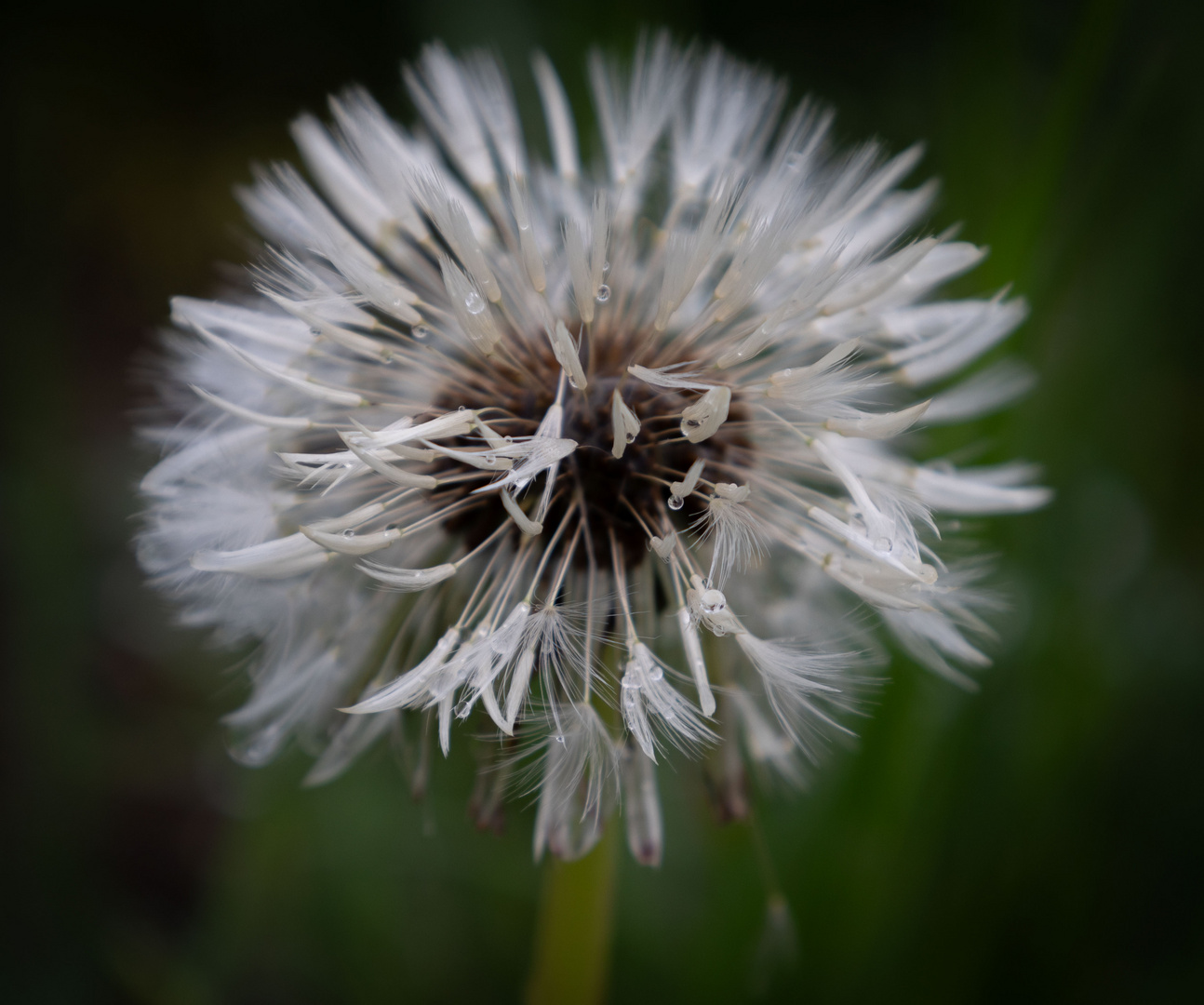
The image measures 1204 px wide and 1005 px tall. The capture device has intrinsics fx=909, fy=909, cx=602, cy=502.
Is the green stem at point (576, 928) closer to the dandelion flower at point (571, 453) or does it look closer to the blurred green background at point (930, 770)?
the dandelion flower at point (571, 453)

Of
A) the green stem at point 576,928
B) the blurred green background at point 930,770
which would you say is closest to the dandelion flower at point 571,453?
the green stem at point 576,928

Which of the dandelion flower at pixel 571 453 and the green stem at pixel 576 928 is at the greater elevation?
the dandelion flower at pixel 571 453

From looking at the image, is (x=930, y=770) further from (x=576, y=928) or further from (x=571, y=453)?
(x=571, y=453)

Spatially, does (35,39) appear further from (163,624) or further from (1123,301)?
(1123,301)

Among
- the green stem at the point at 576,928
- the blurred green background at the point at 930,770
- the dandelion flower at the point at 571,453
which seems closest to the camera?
the dandelion flower at the point at 571,453

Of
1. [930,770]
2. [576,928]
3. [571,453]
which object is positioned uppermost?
[571,453]

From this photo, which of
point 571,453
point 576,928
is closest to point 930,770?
point 576,928
